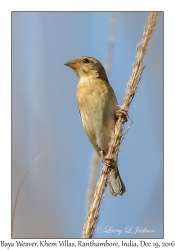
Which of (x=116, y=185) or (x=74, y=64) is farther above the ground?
→ (x=74, y=64)

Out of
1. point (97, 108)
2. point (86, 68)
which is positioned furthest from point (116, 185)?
point (86, 68)

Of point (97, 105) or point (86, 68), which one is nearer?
point (97, 105)

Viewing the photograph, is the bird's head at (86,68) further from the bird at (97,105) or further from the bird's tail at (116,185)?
the bird's tail at (116,185)

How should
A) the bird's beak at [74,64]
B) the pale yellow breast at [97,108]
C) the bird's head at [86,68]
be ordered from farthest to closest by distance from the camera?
the bird's head at [86,68] → the bird's beak at [74,64] → the pale yellow breast at [97,108]

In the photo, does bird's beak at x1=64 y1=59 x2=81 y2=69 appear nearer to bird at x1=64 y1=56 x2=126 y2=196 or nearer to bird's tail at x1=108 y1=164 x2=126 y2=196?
bird at x1=64 y1=56 x2=126 y2=196

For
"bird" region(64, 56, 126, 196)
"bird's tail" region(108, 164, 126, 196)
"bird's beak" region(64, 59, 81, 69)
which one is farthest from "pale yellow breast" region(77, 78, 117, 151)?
"bird's tail" region(108, 164, 126, 196)

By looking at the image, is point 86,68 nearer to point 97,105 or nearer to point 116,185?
point 97,105

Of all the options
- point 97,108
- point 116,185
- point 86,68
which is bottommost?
point 116,185

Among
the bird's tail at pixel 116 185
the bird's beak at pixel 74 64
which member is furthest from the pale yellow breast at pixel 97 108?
the bird's tail at pixel 116 185

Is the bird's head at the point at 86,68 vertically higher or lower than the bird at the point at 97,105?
higher
